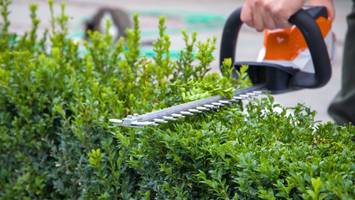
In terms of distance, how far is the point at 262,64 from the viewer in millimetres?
3289

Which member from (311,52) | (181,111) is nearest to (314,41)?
(311,52)

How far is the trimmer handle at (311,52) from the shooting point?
10.3ft

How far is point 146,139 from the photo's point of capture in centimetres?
279

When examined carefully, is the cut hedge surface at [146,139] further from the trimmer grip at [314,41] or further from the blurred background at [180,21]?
the blurred background at [180,21]

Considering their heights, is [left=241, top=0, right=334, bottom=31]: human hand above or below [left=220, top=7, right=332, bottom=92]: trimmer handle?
above

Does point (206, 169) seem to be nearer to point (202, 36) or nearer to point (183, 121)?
point (183, 121)

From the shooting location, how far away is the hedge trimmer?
3135 mm

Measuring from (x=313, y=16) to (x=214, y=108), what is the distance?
53 centimetres

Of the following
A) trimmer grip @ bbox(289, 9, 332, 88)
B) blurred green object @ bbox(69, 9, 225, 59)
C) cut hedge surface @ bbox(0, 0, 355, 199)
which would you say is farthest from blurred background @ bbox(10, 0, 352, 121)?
trimmer grip @ bbox(289, 9, 332, 88)

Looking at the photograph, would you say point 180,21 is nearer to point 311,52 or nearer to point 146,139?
point 311,52

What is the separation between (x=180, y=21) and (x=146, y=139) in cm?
1092

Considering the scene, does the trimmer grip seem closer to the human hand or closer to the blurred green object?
the human hand

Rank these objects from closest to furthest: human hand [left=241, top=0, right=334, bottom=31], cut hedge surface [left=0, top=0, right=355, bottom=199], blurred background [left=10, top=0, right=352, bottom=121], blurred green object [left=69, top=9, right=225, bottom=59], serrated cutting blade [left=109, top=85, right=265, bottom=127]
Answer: cut hedge surface [left=0, top=0, right=355, bottom=199] < serrated cutting blade [left=109, top=85, right=265, bottom=127] < human hand [left=241, top=0, right=334, bottom=31] < blurred background [left=10, top=0, right=352, bottom=121] < blurred green object [left=69, top=9, right=225, bottom=59]

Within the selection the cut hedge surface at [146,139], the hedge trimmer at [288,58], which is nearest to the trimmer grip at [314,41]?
the hedge trimmer at [288,58]
